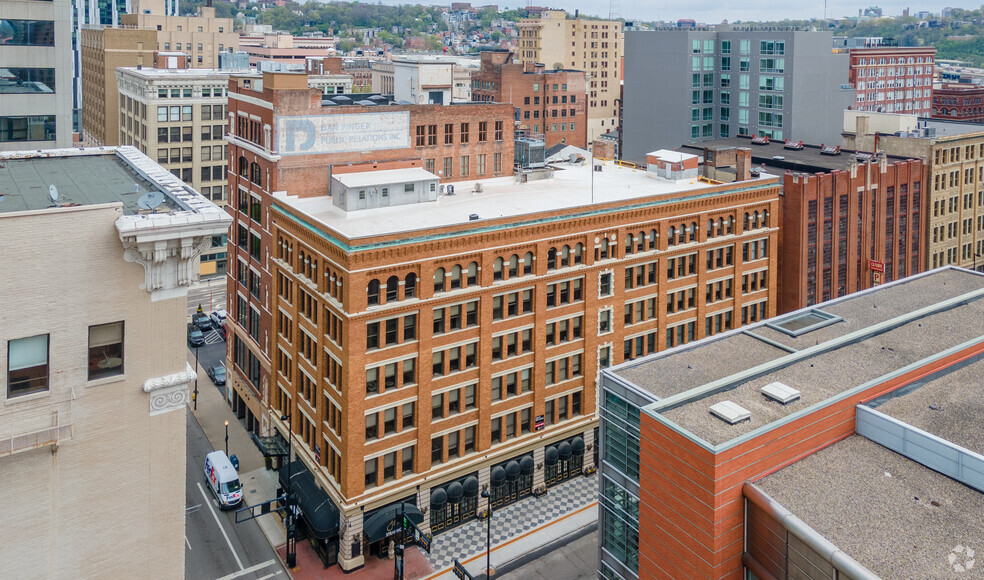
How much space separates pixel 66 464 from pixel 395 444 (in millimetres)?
30206

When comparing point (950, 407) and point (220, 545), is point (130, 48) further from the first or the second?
point (950, 407)

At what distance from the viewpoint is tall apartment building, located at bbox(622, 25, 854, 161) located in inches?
4328

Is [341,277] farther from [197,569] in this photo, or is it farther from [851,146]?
[851,146]

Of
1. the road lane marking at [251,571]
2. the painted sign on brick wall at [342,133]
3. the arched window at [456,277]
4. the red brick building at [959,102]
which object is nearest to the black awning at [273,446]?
the road lane marking at [251,571]

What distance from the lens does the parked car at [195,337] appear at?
300ft

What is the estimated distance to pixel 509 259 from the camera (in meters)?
55.7

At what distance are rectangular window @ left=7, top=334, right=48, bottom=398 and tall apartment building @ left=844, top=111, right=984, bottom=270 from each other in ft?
285

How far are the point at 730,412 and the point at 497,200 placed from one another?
34547 mm

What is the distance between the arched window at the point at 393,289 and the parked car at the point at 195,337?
1935 inches

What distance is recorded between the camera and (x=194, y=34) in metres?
161

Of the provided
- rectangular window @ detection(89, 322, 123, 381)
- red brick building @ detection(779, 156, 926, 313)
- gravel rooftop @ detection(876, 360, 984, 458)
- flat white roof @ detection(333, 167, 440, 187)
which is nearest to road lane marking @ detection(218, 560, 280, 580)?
flat white roof @ detection(333, 167, 440, 187)

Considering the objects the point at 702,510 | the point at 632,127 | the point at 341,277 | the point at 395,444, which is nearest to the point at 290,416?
the point at 395,444

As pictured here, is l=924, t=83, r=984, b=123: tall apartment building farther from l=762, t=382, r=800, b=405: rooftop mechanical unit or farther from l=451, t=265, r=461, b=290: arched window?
l=762, t=382, r=800, b=405: rooftop mechanical unit

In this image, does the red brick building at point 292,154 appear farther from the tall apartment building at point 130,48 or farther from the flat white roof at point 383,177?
the tall apartment building at point 130,48
